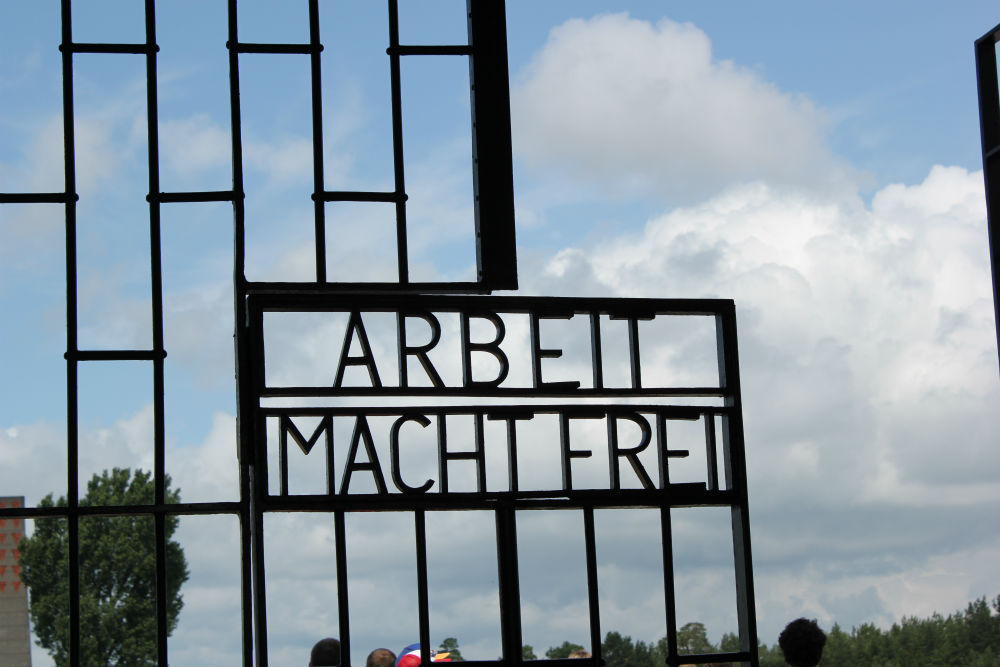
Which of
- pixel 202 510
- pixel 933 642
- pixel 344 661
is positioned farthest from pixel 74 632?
pixel 933 642

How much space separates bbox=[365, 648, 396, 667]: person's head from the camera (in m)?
6.15

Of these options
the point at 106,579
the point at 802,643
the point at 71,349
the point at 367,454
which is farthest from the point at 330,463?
the point at 106,579

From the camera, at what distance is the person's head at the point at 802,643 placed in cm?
539

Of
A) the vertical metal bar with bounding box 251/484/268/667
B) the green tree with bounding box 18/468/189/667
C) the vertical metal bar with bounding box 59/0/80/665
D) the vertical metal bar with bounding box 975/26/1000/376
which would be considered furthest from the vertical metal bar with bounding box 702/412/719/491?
the green tree with bounding box 18/468/189/667

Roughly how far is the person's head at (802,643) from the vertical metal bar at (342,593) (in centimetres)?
199

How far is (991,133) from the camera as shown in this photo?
7.34m

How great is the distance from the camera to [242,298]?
6.35m

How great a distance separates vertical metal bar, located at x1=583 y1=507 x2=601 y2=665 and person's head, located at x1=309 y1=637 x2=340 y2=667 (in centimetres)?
125

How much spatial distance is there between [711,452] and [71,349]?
323 cm

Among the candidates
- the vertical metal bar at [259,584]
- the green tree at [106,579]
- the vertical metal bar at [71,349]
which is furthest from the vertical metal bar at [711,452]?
the green tree at [106,579]

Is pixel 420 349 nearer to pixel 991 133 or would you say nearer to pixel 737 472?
pixel 737 472

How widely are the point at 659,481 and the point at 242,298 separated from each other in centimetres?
228

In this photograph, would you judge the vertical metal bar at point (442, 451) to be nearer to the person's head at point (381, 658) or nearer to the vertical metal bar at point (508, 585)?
the vertical metal bar at point (508, 585)

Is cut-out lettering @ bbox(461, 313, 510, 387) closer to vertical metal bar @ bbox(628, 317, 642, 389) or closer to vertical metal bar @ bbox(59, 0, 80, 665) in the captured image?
vertical metal bar @ bbox(628, 317, 642, 389)
